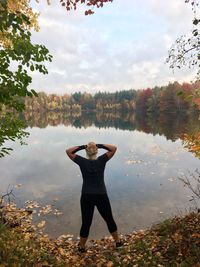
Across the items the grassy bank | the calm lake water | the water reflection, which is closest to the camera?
the grassy bank

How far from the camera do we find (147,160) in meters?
29.0

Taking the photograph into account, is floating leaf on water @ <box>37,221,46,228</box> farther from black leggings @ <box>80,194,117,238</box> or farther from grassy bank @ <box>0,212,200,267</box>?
black leggings @ <box>80,194,117,238</box>

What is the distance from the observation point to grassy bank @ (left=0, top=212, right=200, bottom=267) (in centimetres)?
768

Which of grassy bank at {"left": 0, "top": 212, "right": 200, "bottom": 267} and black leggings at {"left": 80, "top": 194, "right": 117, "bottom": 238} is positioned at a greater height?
black leggings at {"left": 80, "top": 194, "right": 117, "bottom": 238}

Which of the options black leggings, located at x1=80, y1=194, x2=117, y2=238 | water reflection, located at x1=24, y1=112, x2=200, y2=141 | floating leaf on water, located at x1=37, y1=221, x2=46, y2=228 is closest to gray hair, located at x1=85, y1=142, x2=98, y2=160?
black leggings, located at x1=80, y1=194, x2=117, y2=238

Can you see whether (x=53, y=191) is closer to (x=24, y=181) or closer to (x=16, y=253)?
(x=24, y=181)

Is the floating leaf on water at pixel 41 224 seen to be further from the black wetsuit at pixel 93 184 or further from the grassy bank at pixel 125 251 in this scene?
the black wetsuit at pixel 93 184

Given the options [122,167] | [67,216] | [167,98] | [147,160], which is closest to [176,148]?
[147,160]

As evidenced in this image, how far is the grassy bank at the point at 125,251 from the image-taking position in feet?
25.2

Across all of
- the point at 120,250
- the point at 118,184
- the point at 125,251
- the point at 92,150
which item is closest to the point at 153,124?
the point at 118,184

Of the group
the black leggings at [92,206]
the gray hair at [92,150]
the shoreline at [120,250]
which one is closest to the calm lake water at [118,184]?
the shoreline at [120,250]

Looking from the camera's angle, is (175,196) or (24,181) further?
(24,181)

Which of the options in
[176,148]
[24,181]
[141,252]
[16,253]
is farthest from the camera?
[176,148]

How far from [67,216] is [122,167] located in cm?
1191
